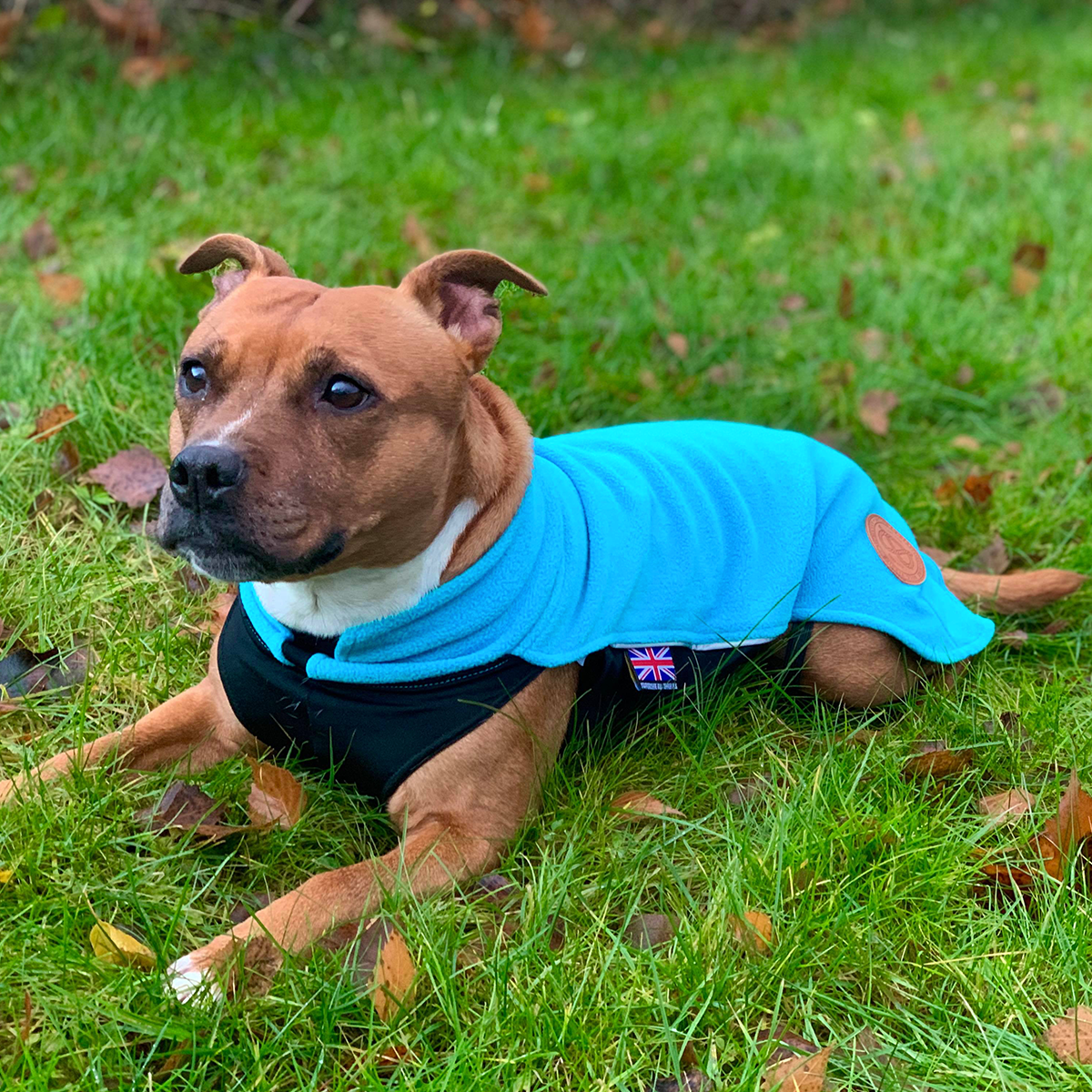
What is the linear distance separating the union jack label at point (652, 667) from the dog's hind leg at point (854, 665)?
45cm

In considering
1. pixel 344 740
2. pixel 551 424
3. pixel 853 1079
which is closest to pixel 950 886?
pixel 853 1079

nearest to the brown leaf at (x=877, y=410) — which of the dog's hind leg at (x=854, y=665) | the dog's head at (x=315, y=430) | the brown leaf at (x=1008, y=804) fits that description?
the dog's hind leg at (x=854, y=665)

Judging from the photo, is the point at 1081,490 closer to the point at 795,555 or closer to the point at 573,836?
the point at 795,555

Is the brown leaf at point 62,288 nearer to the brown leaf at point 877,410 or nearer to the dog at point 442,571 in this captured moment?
the dog at point 442,571

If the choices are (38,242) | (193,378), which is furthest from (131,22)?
(193,378)

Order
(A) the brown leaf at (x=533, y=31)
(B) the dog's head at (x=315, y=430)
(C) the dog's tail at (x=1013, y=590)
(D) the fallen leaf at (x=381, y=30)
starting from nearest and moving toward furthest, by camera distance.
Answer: (B) the dog's head at (x=315, y=430) < (C) the dog's tail at (x=1013, y=590) < (D) the fallen leaf at (x=381, y=30) < (A) the brown leaf at (x=533, y=31)

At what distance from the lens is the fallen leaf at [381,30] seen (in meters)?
7.57

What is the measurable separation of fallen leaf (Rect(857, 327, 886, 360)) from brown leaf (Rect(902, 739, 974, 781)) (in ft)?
8.06

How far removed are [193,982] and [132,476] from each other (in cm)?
188

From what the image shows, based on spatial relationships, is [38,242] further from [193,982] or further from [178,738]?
[193,982]

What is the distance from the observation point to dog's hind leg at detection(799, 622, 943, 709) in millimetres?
3080

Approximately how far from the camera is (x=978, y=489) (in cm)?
412

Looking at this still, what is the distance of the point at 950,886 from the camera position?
2.58 m

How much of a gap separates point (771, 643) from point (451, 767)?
1019mm
